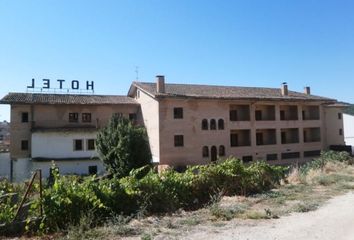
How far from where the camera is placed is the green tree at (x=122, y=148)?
92.0 feet

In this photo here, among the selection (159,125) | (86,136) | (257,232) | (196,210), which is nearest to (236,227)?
(257,232)

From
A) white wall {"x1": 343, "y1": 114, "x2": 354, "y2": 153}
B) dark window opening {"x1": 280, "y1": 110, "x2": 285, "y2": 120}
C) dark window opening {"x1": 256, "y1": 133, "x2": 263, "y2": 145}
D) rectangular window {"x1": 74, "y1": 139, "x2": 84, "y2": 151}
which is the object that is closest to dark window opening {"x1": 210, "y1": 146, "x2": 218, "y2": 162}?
dark window opening {"x1": 256, "y1": 133, "x2": 263, "y2": 145}

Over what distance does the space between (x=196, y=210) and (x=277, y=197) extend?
3546 millimetres

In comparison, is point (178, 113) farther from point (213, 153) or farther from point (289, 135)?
point (289, 135)

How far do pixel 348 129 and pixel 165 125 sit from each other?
3016 centimetres

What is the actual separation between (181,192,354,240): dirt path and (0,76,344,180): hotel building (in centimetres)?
2407

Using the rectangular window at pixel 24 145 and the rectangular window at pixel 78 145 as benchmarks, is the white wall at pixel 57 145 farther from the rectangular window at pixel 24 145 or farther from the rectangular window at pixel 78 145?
the rectangular window at pixel 24 145

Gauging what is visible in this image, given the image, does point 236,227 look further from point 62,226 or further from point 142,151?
point 142,151

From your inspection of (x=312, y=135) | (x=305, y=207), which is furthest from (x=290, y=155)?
(x=305, y=207)

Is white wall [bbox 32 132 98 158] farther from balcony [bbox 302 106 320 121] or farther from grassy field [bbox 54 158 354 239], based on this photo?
balcony [bbox 302 106 320 121]

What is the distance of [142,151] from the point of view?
93.8 ft

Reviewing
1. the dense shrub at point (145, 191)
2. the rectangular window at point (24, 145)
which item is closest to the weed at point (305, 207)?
the dense shrub at point (145, 191)

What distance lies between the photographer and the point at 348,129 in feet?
166

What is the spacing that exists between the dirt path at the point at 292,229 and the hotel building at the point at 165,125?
2407 cm
